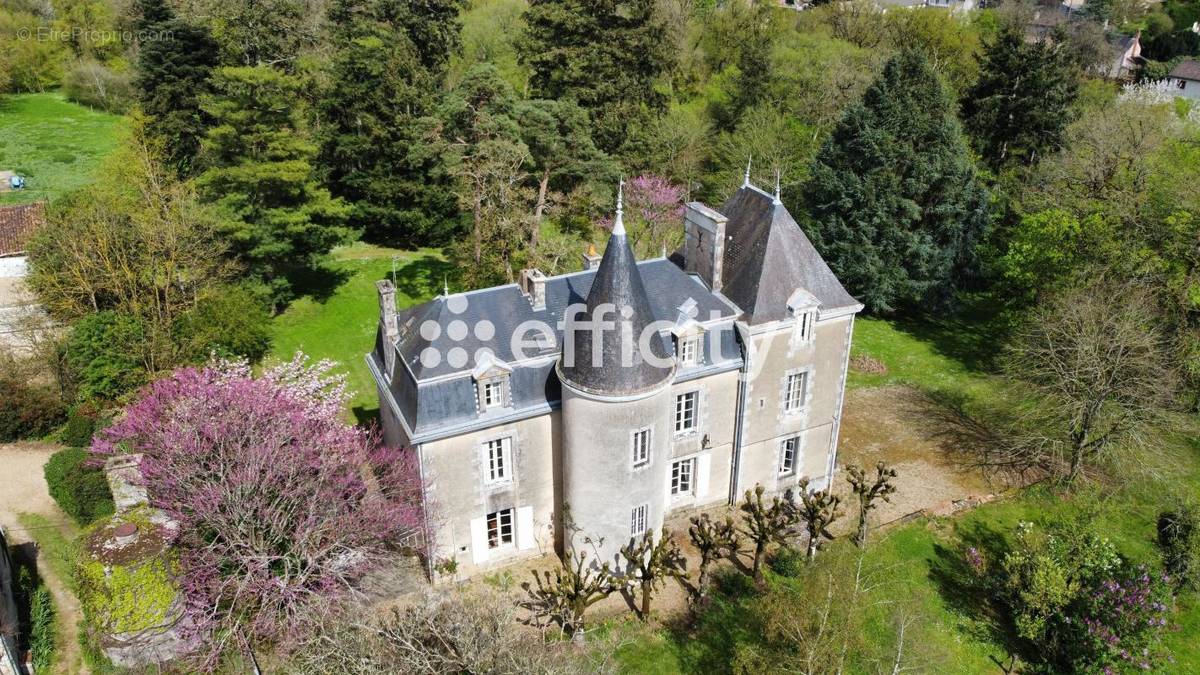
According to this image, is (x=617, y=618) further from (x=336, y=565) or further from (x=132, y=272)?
(x=132, y=272)

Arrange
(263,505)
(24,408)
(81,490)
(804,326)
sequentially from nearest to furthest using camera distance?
(263,505)
(804,326)
(81,490)
(24,408)

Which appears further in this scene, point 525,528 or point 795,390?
point 795,390

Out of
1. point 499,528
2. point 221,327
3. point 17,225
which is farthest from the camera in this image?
point 17,225

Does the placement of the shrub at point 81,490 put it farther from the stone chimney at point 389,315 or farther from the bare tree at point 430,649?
the bare tree at point 430,649

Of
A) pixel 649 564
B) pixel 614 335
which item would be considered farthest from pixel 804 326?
pixel 649 564

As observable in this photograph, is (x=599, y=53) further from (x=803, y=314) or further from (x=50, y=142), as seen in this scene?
(x=50, y=142)

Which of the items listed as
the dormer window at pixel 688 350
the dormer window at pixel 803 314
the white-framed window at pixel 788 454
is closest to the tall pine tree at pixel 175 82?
the dormer window at pixel 688 350

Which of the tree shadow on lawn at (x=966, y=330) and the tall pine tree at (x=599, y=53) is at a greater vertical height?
the tall pine tree at (x=599, y=53)

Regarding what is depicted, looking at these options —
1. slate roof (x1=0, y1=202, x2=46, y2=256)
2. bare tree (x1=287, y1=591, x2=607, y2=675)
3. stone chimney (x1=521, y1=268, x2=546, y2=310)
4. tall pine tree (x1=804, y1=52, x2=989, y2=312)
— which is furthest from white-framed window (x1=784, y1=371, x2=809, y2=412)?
slate roof (x1=0, y1=202, x2=46, y2=256)
